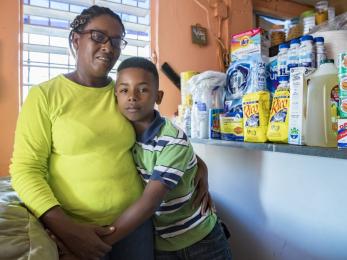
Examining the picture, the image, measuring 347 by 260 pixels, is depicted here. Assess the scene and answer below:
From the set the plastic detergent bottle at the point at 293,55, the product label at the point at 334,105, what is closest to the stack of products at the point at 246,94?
the plastic detergent bottle at the point at 293,55

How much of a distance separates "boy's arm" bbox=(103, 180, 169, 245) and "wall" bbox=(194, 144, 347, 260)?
0.46m

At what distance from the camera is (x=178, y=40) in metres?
1.95

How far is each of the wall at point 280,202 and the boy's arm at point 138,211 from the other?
459mm

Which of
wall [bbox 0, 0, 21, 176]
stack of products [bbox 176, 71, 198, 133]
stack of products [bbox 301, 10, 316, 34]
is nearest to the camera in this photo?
stack of products [bbox 176, 71, 198, 133]

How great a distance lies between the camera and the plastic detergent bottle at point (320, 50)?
845 millimetres

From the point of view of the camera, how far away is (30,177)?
0.66 meters

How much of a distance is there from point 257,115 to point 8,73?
130 centimetres

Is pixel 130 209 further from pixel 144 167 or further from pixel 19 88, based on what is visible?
pixel 19 88

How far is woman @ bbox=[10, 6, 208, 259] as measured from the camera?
25.9 inches

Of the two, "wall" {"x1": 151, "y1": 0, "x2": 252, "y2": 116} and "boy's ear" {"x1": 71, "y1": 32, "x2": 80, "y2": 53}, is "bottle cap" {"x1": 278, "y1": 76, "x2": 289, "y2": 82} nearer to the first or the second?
"boy's ear" {"x1": 71, "y1": 32, "x2": 80, "y2": 53}

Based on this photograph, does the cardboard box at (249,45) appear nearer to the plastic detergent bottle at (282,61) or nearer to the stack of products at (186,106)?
the plastic detergent bottle at (282,61)

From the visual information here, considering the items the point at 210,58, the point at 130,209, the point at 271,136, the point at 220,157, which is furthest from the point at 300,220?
the point at 210,58

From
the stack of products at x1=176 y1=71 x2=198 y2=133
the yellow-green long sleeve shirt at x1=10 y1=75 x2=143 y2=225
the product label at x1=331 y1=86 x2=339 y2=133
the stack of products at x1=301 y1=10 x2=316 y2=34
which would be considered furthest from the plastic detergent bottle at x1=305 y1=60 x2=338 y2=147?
the stack of products at x1=301 y1=10 x2=316 y2=34

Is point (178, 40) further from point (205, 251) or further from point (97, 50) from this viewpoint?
point (205, 251)
